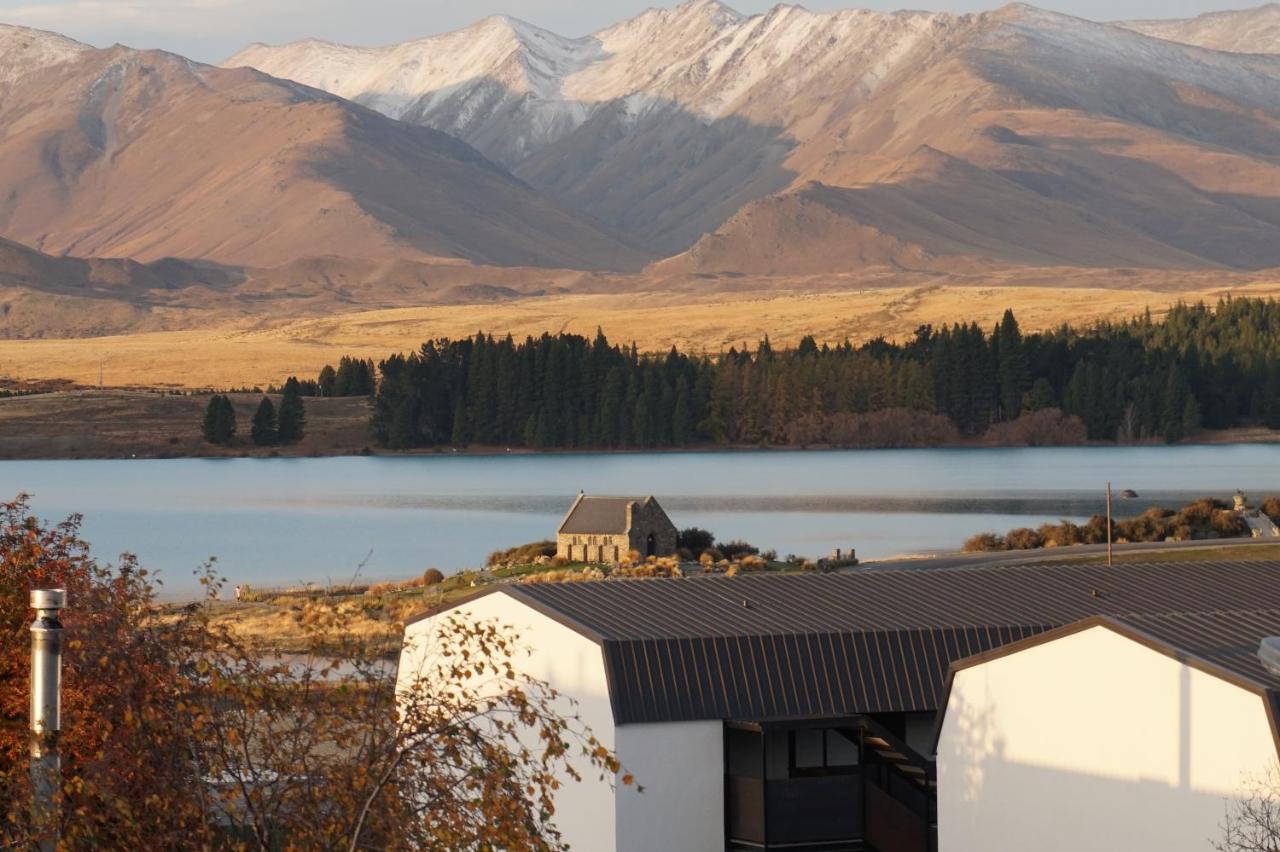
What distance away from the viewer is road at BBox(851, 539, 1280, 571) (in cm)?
6588

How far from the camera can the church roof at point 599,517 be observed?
75562mm

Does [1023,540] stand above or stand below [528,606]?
below

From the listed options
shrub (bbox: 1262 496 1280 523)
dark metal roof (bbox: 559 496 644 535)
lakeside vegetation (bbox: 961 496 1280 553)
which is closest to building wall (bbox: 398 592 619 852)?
dark metal roof (bbox: 559 496 644 535)

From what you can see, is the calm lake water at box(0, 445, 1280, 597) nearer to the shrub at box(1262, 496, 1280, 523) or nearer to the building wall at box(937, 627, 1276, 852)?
the shrub at box(1262, 496, 1280, 523)

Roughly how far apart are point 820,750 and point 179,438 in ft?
531

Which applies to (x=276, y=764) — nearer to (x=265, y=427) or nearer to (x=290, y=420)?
(x=290, y=420)

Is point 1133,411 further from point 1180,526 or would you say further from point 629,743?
Result: point 629,743

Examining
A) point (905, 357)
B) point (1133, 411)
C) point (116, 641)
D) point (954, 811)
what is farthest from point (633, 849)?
point (905, 357)

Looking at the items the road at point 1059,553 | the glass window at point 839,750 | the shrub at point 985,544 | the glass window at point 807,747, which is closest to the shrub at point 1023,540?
the shrub at point 985,544

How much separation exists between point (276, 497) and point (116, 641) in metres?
121

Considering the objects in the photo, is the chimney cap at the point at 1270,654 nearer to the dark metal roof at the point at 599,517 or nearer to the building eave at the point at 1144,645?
the building eave at the point at 1144,645

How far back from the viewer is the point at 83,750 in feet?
69.2

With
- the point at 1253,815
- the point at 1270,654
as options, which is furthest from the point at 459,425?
the point at 1253,815

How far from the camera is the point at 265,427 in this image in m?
183
